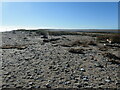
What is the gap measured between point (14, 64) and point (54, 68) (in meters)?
3.07

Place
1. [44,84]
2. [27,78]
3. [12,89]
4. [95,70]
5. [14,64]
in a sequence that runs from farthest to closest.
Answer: [14,64] < [95,70] < [27,78] < [44,84] < [12,89]

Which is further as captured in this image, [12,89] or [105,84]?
[105,84]

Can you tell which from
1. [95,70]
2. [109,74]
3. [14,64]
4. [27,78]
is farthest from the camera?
[14,64]

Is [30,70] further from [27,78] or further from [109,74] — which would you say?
[109,74]

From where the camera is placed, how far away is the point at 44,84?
805 cm

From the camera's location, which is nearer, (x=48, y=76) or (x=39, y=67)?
(x=48, y=76)

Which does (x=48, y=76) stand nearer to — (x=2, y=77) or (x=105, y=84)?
(x=2, y=77)

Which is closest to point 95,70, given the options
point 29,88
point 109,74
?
point 109,74

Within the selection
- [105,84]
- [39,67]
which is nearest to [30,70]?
[39,67]

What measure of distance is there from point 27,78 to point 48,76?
1231 millimetres

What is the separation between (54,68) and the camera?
422 inches

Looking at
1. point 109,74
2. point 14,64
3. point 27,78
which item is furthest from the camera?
point 14,64

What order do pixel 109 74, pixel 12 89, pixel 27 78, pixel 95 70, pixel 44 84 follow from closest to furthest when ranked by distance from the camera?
pixel 12 89, pixel 44 84, pixel 27 78, pixel 109 74, pixel 95 70

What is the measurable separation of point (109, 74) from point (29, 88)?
5175mm
